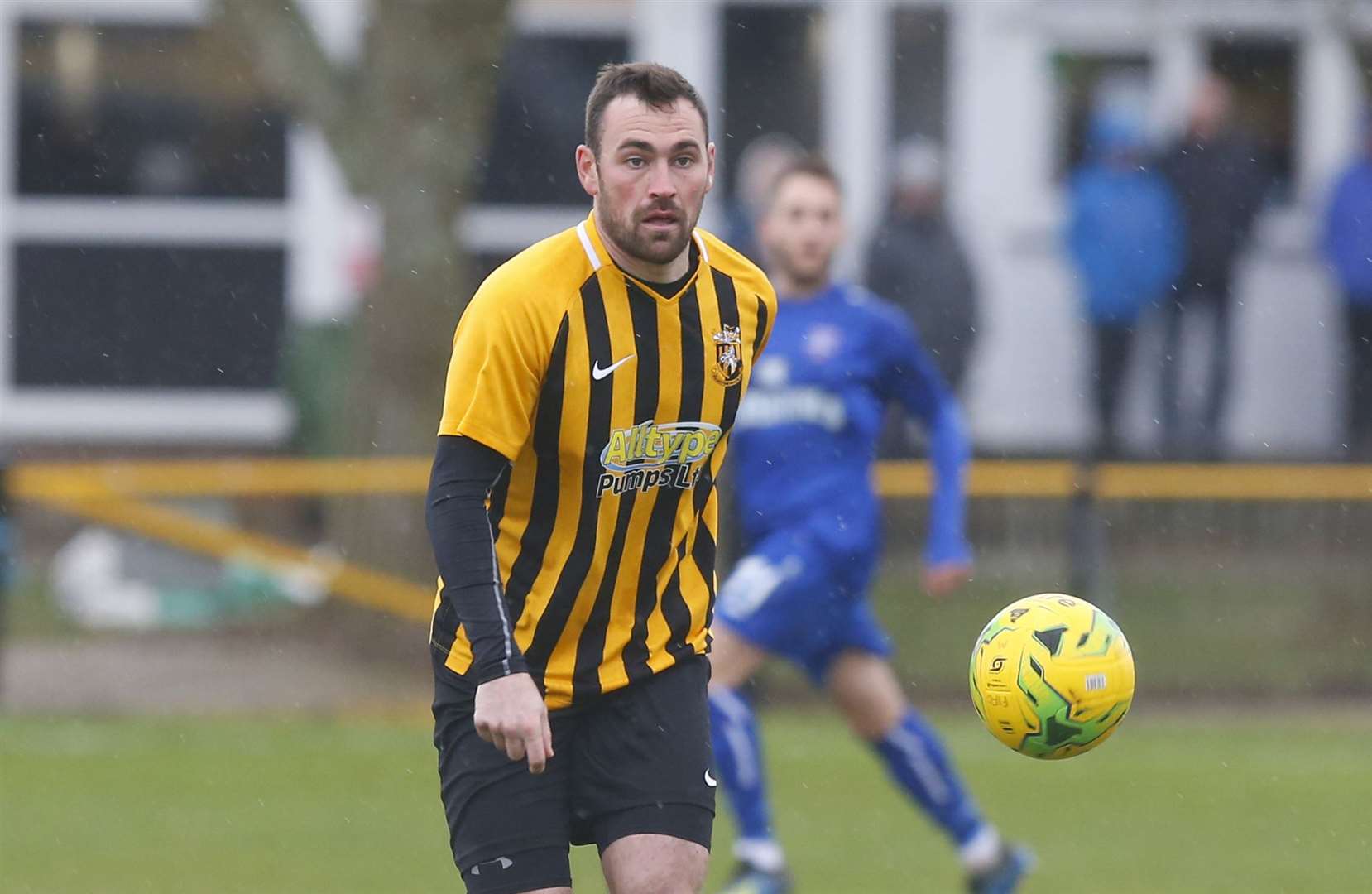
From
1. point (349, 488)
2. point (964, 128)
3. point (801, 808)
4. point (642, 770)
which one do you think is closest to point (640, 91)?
point (642, 770)

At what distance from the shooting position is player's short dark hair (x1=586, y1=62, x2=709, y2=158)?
197 inches

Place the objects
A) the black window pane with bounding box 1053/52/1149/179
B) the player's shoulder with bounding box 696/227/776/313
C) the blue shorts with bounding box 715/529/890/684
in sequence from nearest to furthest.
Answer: the player's shoulder with bounding box 696/227/776/313 < the blue shorts with bounding box 715/529/890/684 < the black window pane with bounding box 1053/52/1149/179

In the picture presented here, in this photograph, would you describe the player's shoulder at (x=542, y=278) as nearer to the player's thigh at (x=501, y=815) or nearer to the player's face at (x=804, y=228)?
the player's thigh at (x=501, y=815)

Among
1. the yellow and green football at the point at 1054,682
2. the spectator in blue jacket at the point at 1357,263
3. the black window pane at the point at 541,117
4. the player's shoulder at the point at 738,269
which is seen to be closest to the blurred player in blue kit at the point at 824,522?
the yellow and green football at the point at 1054,682

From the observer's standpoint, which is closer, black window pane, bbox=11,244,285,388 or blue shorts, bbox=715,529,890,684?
blue shorts, bbox=715,529,890,684

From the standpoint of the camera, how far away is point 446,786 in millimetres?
5191

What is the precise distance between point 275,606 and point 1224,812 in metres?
4.98

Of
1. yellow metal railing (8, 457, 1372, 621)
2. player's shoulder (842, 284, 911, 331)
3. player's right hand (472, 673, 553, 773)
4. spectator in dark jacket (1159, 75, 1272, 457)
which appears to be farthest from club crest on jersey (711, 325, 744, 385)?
spectator in dark jacket (1159, 75, 1272, 457)

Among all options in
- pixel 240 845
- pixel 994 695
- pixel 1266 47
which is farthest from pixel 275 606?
pixel 1266 47

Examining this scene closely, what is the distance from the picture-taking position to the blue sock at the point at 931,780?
821cm

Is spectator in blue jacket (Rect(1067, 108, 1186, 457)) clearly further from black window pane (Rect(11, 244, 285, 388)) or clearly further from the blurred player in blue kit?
the blurred player in blue kit

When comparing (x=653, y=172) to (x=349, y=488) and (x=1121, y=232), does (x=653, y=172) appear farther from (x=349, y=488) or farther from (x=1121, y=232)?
(x=1121, y=232)

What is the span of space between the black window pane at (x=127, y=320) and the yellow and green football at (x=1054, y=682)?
37.8 ft

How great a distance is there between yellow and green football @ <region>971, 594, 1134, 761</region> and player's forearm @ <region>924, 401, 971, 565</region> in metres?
2.61
